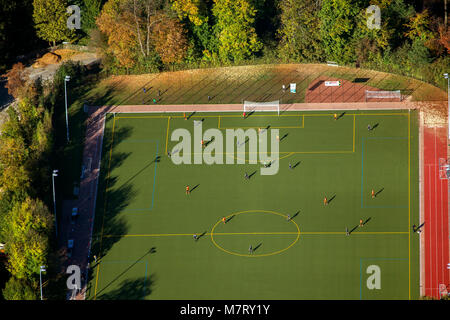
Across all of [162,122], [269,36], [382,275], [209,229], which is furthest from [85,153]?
[382,275]

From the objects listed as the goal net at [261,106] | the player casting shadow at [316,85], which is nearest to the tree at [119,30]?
the goal net at [261,106]

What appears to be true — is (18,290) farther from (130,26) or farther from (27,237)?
(130,26)

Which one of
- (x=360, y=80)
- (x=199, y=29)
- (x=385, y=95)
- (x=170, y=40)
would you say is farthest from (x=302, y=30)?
(x=170, y=40)

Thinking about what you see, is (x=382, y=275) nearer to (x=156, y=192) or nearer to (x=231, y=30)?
(x=156, y=192)

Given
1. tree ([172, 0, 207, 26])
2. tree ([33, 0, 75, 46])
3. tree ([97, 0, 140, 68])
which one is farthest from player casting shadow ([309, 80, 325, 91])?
tree ([33, 0, 75, 46])

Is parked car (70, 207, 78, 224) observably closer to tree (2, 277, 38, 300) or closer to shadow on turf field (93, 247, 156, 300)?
shadow on turf field (93, 247, 156, 300)

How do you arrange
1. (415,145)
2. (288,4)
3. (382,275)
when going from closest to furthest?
(382,275) < (415,145) < (288,4)

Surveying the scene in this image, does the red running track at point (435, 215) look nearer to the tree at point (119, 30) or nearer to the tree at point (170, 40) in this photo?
the tree at point (170, 40)
